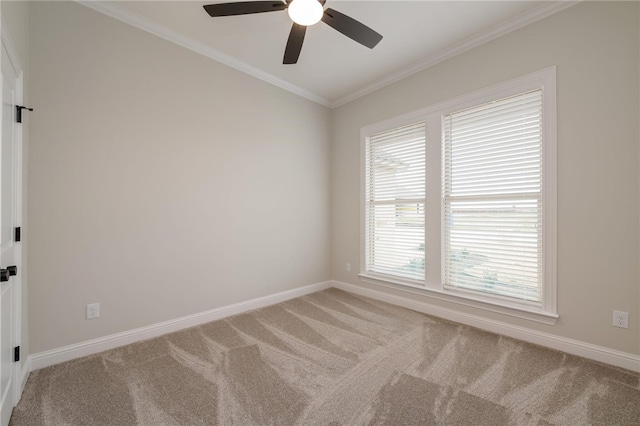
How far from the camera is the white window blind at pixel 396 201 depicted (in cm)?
327

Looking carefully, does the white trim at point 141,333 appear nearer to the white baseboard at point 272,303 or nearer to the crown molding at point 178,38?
the white baseboard at point 272,303

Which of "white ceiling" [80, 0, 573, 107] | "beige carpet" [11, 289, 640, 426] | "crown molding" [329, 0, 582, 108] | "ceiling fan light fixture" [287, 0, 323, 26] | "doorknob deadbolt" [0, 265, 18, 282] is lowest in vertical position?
"beige carpet" [11, 289, 640, 426]

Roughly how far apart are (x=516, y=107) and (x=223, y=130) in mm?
2962

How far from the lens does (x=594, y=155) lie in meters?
2.15

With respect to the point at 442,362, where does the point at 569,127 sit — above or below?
above

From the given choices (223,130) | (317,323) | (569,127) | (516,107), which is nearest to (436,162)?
(516,107)

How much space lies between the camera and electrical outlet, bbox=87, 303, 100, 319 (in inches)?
87.9

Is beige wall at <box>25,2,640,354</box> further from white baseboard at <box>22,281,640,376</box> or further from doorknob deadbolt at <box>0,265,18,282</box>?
doorknob deadbolt at <box>0,265,18,282</box>

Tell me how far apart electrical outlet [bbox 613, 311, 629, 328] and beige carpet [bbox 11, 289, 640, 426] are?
329 millimetres

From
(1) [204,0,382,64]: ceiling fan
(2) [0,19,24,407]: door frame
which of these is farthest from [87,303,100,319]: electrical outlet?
(1) [204,0,382,64]: ceiling fan

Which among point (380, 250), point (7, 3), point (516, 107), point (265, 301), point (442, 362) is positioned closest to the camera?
point (7, 3)

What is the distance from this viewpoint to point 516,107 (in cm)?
255

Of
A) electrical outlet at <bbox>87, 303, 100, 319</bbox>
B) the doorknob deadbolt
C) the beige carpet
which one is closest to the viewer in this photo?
the doorknob deadbolt

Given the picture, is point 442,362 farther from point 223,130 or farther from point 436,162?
point 223,130
